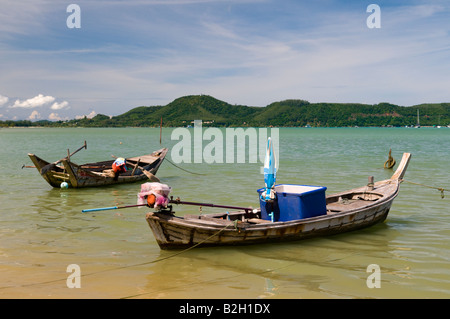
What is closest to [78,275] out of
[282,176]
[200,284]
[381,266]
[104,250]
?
[104,250]

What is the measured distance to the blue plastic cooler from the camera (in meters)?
10.5

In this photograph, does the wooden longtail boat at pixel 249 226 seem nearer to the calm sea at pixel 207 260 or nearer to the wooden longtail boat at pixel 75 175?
the calm sea at pixel 207 260

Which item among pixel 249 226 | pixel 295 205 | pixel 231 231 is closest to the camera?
pixel 231 231

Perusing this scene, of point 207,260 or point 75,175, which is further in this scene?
point 75,175

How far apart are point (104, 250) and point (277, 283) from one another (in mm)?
4883

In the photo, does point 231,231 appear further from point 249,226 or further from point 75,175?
point 75,175

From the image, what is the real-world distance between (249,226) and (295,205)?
1.50 meters

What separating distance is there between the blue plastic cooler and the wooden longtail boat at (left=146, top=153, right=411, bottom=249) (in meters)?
0.21

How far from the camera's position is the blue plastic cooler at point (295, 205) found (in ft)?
34.4

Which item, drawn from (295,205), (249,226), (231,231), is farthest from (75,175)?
(295,205)

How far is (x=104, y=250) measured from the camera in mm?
10266

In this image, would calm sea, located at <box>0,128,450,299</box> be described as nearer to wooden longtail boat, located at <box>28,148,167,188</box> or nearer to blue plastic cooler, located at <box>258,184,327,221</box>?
blue plastic cooler, located at <box>258,184,327,221</box>

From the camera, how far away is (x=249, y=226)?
9.97 meters
